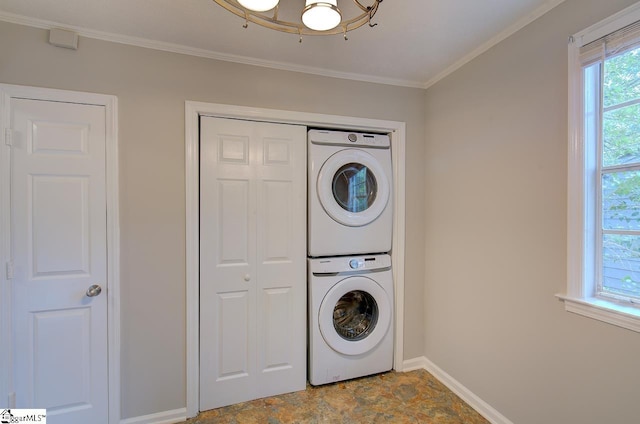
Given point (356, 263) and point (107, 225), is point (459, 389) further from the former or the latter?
point (107, 225)

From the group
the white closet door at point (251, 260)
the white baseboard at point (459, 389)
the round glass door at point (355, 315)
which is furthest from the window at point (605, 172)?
the white closet door at point (251, 260)

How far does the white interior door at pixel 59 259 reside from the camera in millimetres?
1641

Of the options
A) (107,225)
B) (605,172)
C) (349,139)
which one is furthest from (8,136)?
(605,172)

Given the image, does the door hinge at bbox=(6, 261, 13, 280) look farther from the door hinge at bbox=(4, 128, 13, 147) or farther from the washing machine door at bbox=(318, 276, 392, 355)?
the washing machine door at bbox=(318, 276, 392, 355)

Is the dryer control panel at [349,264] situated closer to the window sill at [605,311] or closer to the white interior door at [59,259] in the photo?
the window sill at [605,311]

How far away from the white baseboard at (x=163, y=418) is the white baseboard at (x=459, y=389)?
171cm

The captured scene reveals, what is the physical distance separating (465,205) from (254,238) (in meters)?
1.55

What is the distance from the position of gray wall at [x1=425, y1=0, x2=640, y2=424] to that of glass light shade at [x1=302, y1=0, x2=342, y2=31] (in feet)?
4.06

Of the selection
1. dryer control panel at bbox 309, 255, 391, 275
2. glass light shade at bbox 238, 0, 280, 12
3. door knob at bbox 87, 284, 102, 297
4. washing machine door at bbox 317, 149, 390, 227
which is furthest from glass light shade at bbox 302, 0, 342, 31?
door knob at bbox 87, 284, 102, 297

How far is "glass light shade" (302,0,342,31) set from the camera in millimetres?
1063

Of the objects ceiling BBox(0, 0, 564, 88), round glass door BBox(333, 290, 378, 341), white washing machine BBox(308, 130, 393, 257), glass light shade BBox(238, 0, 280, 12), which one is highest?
ceiling BBox(0, 0, 564, 88)

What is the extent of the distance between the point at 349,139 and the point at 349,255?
0.93 metres

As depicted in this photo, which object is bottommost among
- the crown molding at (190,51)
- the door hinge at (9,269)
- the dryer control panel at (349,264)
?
the dryer control panel at (349,264)

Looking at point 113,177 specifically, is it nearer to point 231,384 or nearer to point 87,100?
point 87,100
